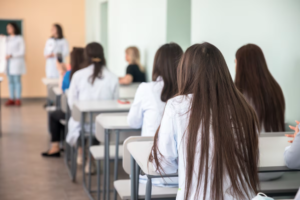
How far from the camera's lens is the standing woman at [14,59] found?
8258mm

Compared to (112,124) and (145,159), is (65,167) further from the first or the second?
(145,159)

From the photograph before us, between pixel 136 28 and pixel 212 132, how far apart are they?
164 inches

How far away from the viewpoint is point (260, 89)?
2.50 metres

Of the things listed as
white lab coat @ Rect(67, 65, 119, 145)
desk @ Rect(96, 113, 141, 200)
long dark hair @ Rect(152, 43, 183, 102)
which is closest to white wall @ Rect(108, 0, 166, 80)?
white lab coat @ Rect(67, 65, 119, 145)

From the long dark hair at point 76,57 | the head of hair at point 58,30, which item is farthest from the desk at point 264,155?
the head of hair at point 58,30

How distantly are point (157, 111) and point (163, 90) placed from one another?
0.49ft

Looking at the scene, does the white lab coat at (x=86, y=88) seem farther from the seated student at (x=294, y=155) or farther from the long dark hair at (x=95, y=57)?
the seated student at (x=294, y=155)

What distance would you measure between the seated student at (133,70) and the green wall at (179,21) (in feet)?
2.78

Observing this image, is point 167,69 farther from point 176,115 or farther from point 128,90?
point 128,90

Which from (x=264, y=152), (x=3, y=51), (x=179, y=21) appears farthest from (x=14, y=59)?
(x=264, y=152)

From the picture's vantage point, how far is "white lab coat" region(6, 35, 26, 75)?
8.26 metres

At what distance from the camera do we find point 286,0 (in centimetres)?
→ 264

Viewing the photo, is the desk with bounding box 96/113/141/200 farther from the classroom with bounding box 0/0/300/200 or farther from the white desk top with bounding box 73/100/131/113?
the white desk top with bounding box 73/100/131/113

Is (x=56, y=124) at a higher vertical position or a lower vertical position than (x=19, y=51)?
lower
